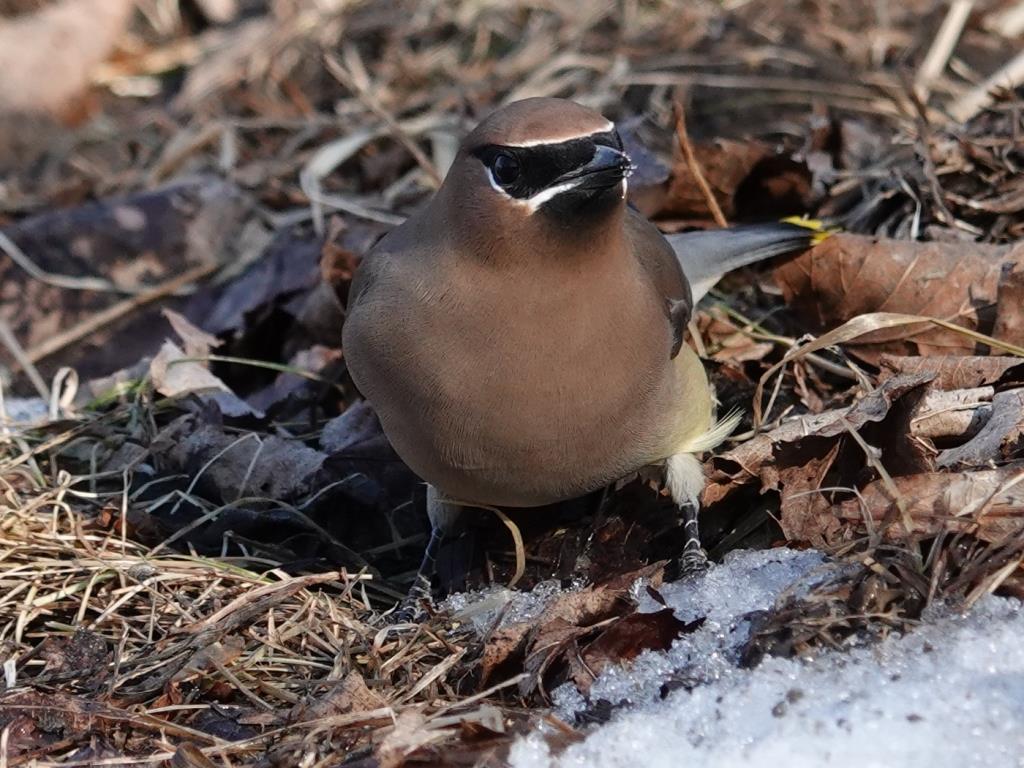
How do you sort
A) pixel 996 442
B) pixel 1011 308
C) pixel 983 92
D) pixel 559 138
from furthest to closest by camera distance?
1. pixel 983 92
2. pixel 1011 308
3. pixel 996 442
4. pixel 559 138

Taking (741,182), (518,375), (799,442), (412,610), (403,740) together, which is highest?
(518,375)

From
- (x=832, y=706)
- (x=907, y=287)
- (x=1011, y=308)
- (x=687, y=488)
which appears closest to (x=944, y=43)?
(x=907, y=287)

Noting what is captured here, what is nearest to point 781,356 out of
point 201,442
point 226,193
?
point 201,442

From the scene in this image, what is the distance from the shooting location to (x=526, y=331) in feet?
12.3

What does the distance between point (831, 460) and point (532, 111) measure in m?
1.29

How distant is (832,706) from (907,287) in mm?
2142

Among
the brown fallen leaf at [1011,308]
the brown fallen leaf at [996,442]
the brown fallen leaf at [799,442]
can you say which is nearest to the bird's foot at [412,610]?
the brown fallen leaf at [799,442]

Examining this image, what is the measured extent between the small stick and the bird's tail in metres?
0.32

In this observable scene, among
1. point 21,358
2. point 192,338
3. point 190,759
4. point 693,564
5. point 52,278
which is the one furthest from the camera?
point 52,278

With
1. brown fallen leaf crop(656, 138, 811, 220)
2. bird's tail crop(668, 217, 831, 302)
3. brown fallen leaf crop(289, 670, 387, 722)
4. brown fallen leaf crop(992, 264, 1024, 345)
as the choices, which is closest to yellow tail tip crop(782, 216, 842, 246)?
bird's tail crop(668, 217, 831, 302)

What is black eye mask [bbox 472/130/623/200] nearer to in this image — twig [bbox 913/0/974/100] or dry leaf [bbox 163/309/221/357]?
dry leaf [bbox 163/309/221/357]

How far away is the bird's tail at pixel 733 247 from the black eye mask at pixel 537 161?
145cm

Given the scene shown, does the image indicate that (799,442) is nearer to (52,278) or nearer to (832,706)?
(832,706)

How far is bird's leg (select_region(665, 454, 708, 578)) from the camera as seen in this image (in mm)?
4074
